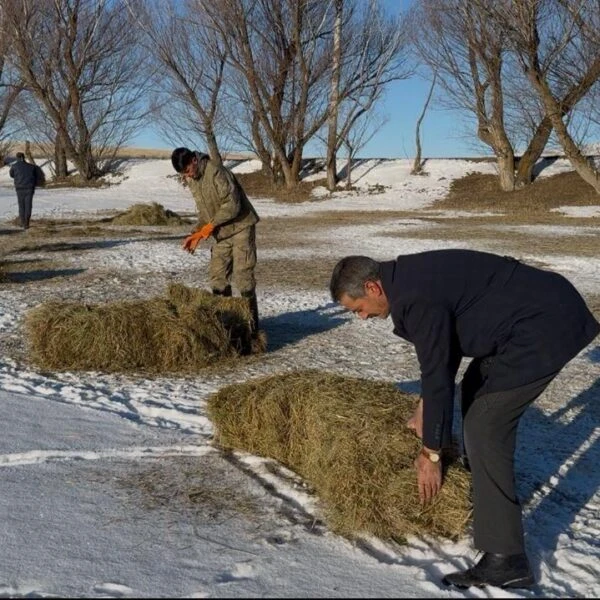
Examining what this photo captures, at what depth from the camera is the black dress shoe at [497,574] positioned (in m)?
3.46

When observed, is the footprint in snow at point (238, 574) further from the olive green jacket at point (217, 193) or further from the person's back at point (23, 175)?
the person's back at point (23, 175)

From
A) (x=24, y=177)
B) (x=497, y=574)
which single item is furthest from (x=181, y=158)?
(x=24, y=177)

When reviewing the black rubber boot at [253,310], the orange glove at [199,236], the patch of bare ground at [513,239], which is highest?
the orange glove at [199,236]

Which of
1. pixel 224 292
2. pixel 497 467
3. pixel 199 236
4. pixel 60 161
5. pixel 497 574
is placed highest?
pixel 60 161

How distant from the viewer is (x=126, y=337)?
23.1 feet

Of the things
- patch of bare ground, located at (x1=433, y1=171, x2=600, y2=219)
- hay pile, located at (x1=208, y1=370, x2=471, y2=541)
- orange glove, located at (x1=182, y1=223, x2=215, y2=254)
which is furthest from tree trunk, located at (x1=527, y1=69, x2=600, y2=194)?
hay pile, located at (x1=208, y1=370, x2=471, y2=541)

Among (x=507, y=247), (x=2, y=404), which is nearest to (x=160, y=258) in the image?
(x=507, y=247)

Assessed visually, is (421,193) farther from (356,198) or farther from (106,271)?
(106,271)

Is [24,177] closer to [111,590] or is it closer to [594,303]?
→ [594,303]

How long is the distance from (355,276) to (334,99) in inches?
1311

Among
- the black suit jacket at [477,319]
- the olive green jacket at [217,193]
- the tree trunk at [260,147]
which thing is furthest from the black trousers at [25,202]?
the tree trunk at [260,147]

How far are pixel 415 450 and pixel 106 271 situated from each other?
30.7 ft

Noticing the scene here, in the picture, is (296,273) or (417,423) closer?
(417,423)

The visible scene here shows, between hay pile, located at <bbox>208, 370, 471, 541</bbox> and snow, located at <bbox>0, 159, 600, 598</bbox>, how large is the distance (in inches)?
4.2
